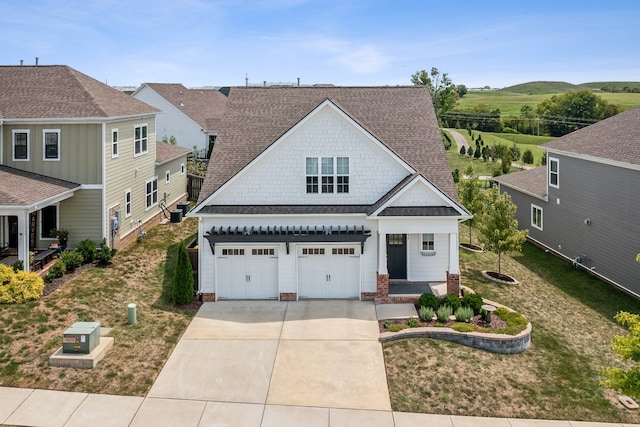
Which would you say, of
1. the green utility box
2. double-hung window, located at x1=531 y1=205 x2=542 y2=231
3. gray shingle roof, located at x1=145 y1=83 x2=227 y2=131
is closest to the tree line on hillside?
gray shingle roof, located at x1=145 y1=83 x2=227 y2=131

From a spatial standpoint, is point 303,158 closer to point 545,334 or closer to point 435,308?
point 435,308

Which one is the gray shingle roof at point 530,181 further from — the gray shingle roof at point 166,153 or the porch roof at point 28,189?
the porch roof at point 28,189

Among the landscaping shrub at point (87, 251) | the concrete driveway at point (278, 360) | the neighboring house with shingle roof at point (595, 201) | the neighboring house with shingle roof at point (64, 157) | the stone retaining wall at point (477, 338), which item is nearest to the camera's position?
the concrete driveway at point (278, 360)

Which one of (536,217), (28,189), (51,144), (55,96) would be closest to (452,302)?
(536,217)

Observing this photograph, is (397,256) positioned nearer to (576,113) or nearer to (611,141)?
(611,141)

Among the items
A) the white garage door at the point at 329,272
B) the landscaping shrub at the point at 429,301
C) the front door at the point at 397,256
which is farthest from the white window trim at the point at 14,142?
the landscaping shrub at the point at 429,301

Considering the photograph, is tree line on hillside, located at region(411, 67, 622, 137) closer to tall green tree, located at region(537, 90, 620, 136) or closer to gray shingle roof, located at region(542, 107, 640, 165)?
tall green tree, located at region(537, 90, 620, 136)
